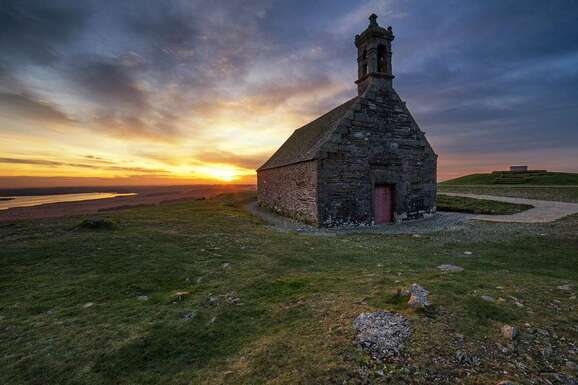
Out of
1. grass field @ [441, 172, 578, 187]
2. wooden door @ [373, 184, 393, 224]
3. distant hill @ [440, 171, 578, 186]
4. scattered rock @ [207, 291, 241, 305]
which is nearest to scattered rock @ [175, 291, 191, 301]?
scattered rock @ [207, 291, 241, 305]

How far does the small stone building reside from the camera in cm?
1398

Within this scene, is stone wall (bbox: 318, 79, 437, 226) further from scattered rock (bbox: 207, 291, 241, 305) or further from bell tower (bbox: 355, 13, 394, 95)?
scattered rock (bbox: 207, 291, 241, 305)

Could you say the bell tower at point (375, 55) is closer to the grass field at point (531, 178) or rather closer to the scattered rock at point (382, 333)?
the scattered rock at point (382, 333)

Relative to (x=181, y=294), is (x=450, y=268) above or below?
below

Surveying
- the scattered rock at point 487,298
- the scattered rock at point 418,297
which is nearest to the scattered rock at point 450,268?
the scattered rock at point 487,298

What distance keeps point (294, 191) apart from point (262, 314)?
13018 mm

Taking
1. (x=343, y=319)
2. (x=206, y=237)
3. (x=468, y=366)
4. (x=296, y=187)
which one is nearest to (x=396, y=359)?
(x=468, y=366)

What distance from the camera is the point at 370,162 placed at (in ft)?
48.4

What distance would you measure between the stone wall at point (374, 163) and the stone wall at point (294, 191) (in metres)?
0.76

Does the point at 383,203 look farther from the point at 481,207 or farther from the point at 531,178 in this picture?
the point at 531,178

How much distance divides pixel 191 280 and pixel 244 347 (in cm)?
302

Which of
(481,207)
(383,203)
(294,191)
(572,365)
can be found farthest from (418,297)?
(481,207)

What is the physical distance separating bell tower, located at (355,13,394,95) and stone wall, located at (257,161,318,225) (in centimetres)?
636

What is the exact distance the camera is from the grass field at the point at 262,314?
2.78m
